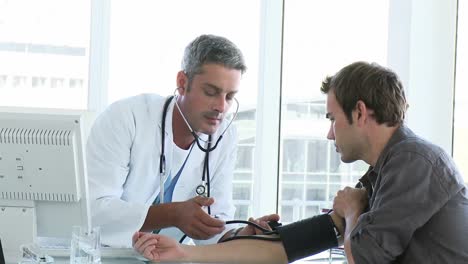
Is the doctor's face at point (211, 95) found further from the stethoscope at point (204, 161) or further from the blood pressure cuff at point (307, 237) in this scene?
the blood pressure cuff at point (307, 237)

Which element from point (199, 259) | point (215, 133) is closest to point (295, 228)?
point (199, 259)

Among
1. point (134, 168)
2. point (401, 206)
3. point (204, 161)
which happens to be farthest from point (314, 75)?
point (401, 206)

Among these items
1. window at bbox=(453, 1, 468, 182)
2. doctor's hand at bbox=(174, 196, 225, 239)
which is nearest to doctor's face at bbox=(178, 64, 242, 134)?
doctor's hand at bbox=(174, 196, 225, 239)

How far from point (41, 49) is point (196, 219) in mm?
1841

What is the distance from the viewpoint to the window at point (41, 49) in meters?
3.55

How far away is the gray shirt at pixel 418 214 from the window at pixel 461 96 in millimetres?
2144

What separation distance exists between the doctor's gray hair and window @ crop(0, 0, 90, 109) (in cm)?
145

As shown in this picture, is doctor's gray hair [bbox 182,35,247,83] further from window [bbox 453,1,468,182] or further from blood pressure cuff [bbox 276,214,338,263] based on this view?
window [bbox 453,1,468,182]

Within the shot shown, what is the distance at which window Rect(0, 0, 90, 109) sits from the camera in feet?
11.7

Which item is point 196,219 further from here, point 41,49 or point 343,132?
point 41,49

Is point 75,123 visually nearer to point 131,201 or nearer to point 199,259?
point 199,259

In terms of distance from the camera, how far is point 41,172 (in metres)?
1.65

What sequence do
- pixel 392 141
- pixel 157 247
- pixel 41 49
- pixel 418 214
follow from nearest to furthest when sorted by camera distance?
pixel 418 214 → pixel 392 141 → pixel 157 247 → pixel 41 49

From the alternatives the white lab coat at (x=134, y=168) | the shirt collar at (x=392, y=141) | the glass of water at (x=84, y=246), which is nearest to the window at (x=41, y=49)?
the white lab coat at (x=134, y=168)
